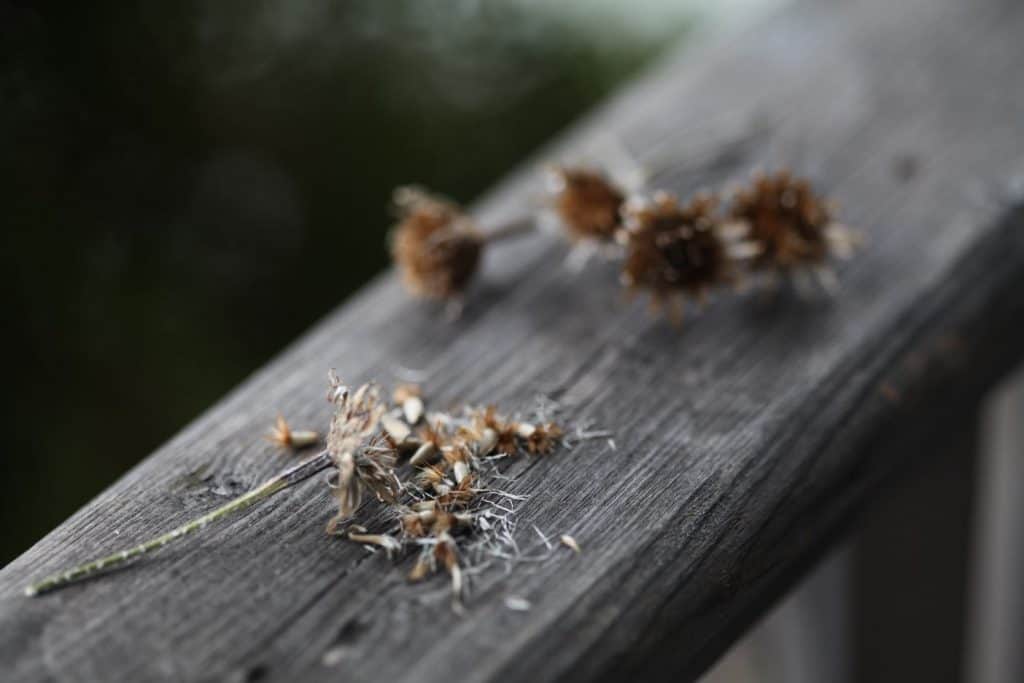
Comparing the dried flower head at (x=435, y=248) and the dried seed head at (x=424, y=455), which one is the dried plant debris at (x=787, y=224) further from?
the dried seed head at (x=424, y=455)

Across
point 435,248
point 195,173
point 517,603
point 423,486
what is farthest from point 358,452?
point 195,173

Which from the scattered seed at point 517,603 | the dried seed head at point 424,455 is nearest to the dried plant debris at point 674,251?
the dried seed head at point 424,455

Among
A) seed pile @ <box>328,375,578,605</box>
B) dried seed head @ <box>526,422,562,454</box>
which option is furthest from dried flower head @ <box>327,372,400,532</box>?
dried seed head @ <box>526,422,562,454</box>

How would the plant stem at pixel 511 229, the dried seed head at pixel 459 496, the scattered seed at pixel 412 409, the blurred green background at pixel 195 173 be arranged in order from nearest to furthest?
the dried seed head at pixel 459 496
the scattered seed at pixel 412 409
the plant stem at pixel 511 229
the blurred green background at pixel 195 173

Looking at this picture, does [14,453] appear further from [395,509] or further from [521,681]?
[521,681]

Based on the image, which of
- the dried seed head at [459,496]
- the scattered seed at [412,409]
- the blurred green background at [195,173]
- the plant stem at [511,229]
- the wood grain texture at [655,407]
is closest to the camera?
the wood grain texture at [655,407]

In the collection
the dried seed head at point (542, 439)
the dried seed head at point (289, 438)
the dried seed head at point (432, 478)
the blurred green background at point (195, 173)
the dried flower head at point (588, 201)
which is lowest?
the dried seed head at point (542, 439)

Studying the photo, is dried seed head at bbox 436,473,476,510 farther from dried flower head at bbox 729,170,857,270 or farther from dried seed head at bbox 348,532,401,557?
dried flower head at bbox 729,170,857,270
